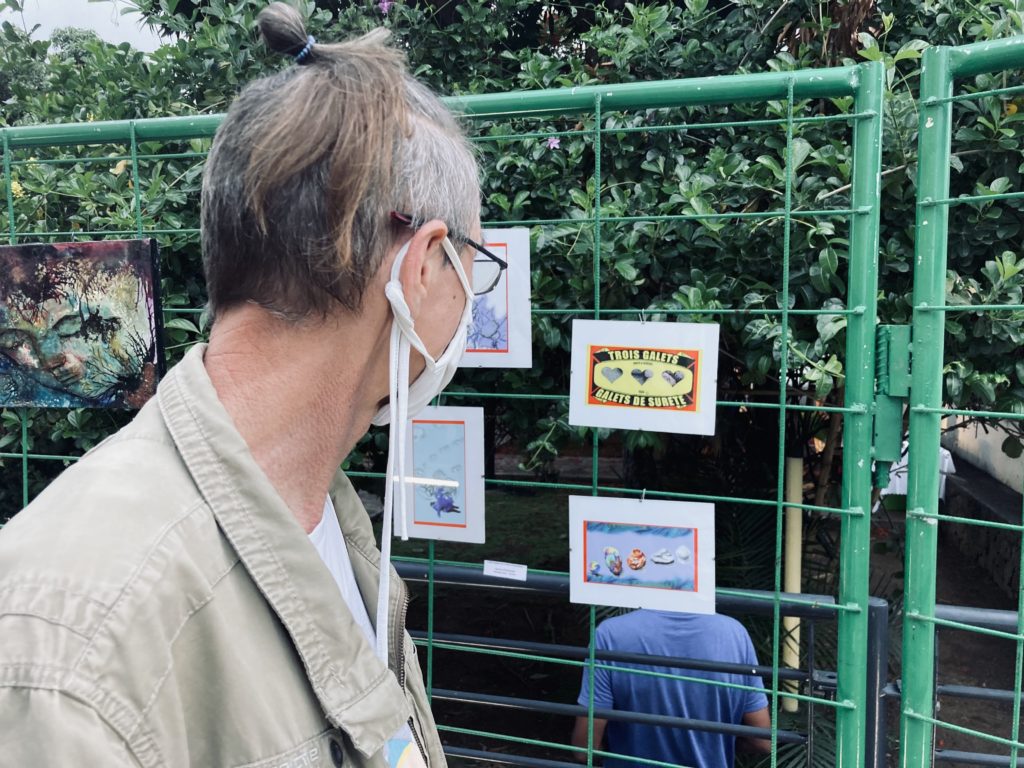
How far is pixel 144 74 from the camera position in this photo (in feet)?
11.1

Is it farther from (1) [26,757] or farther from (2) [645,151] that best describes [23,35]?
(1) [26,757]

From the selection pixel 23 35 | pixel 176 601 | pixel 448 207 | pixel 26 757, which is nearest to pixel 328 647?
pixel 176 601

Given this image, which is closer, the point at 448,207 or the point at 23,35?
the point at 448,207

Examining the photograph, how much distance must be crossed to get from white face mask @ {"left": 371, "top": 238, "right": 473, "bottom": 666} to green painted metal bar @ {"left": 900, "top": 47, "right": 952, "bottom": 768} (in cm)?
102

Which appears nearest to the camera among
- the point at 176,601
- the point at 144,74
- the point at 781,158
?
the point at 176,601

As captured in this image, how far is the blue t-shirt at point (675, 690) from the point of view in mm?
2559

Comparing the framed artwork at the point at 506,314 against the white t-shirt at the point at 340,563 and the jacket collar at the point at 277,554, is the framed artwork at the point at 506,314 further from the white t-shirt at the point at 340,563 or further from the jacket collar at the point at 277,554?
the jacket collar at the point at 277,554

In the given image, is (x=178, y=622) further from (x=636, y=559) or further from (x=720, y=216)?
(x=720, y=216)

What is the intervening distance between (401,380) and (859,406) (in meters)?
1.09

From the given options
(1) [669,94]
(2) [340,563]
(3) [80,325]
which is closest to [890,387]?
(1) [669,94]

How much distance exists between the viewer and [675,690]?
269 centimetres

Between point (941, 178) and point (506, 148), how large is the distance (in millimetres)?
1441

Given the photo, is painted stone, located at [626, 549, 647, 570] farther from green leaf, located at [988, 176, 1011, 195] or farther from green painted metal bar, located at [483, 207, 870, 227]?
green leaf, located at [988, 176, 1011, 195]

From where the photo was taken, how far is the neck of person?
1.06 meters
